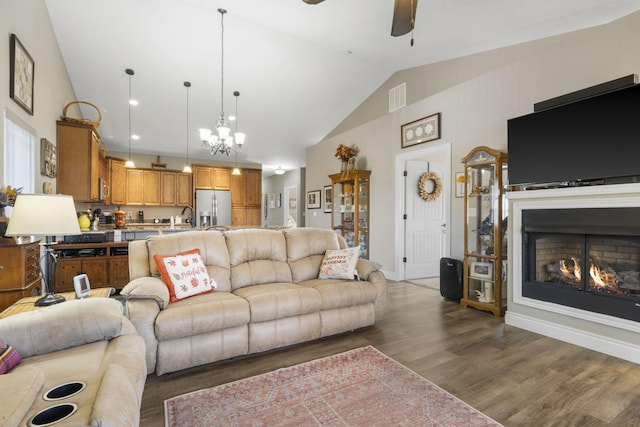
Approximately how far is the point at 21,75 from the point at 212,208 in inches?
212

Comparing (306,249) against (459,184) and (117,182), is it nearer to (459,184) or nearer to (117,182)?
(459,184)

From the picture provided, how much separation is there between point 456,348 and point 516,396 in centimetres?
70

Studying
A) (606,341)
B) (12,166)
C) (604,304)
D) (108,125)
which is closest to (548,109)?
(604,304)

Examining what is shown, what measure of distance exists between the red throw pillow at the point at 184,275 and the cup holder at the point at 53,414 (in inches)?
57.9

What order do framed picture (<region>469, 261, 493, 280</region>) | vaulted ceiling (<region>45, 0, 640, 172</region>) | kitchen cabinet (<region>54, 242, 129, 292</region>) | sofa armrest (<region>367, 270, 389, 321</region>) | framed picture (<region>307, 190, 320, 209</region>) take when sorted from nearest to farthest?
sofa armrest (<region>367, 270, 389, 321</region>) < vaulted ceiling (<region>45, 0, 640, 172</region>) < framed picture (<region>469, 261, 493, 280</region>) < kitchen cabinet (<region>54, 242, 129, 292</region>) < framed picture (<region>307, 190, 320, 209</region>)

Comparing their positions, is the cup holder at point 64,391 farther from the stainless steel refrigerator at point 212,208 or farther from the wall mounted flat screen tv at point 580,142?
the stainless steel refrigerator at point 212,208

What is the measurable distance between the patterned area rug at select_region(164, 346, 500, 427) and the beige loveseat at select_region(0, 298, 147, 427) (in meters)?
0.58

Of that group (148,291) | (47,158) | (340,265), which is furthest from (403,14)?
(47,158)

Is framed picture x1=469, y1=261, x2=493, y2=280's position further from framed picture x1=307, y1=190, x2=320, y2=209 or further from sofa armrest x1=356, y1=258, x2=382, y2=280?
framed picture x1=307, y1=190, x2=320, y2=209

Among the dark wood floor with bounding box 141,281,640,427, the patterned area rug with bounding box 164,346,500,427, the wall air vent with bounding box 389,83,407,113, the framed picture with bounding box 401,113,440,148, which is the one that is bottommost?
the dark wood floor with bounding box 141,281,640,427

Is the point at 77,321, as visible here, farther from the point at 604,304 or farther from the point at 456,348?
the point at 604,304

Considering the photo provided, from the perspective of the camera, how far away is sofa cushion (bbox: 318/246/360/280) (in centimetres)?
317

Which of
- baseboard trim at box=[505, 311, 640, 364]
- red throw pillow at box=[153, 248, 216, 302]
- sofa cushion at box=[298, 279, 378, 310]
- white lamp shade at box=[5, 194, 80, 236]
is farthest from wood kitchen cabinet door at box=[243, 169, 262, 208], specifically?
baseboard trim at box=[505, 311, 640, 364]

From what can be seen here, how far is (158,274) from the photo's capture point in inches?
106
